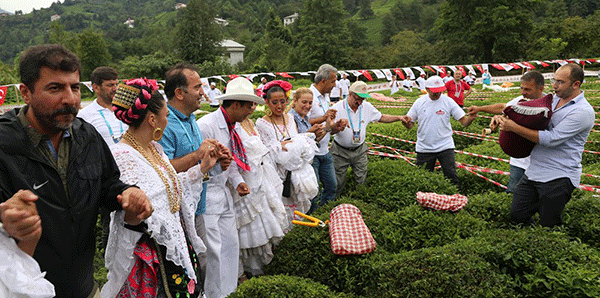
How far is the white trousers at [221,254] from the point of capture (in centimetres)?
404

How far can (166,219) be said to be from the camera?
285 cm

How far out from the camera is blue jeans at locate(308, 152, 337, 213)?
20.5 feet

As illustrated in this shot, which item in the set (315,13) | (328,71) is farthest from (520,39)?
(328,71)

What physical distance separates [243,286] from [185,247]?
840mm

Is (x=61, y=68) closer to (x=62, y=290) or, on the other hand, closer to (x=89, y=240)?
(x=89, y=240)

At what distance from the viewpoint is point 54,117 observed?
2205 millimetres

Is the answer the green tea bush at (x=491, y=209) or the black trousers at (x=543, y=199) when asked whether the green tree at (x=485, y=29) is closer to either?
the green tea bush at (x=491, y=209)

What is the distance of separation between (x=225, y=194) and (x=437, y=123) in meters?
3.80

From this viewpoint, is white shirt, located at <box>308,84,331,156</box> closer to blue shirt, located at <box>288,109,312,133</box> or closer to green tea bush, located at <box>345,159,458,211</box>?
blue shirt, located at <box>288,109,312,133</box>

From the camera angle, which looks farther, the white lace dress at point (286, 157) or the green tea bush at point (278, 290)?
the white lace dress at point (286, 157)

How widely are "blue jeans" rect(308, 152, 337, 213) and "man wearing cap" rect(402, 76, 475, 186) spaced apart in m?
1.39

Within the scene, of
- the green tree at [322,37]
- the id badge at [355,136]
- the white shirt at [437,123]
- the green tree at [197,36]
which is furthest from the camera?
the green tree at [197,36]

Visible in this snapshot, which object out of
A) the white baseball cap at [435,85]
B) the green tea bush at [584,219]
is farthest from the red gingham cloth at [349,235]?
the white baseball cap at [435,85]

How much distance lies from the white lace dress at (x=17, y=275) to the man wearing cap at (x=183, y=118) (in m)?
1.78
